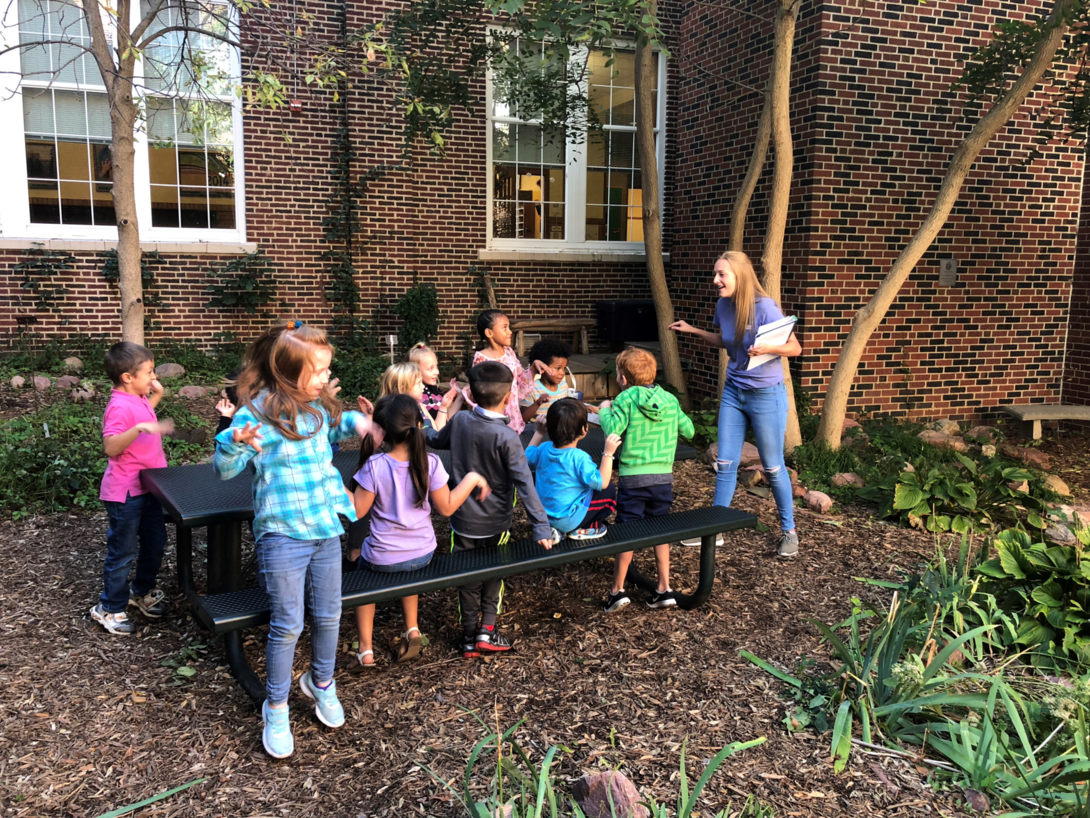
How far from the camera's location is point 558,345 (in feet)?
16.1

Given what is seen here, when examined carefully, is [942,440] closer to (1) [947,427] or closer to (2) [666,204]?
(1) [947,427]

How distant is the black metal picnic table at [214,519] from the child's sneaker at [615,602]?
4.93 feet

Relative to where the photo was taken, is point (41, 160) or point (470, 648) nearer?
Answer: point (470, 648)

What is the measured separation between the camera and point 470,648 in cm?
374

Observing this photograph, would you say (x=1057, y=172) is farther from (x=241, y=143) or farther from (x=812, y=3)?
(x=241, y=143)

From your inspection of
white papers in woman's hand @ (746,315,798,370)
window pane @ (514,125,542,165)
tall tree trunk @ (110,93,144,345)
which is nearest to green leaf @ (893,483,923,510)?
white papers in woman's hand @ (746,315,798,370)

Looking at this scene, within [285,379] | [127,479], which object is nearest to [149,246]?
[127,479]

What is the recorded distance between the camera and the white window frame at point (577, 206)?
11109 mm

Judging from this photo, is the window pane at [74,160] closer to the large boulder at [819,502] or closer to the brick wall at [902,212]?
the brick wall at [902,212]

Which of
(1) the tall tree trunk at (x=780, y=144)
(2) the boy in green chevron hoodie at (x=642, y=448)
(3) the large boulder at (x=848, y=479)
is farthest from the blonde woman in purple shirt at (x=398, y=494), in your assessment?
(3) the large boulder at (x=848, y=479)

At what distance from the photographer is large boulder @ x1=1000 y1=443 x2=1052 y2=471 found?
7.68m

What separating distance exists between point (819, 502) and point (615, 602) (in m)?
2.43

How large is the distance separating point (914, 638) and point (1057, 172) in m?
7.43

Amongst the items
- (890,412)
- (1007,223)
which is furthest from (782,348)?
(1007,223)
